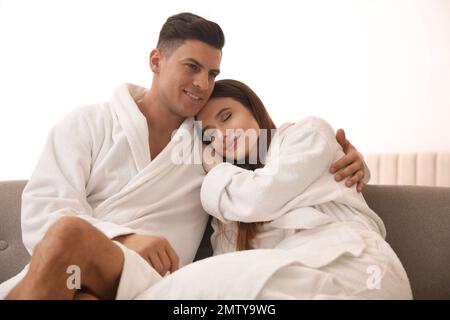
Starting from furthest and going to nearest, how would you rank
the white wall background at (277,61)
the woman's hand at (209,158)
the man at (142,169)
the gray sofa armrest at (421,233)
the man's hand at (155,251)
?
the white wall background at (277,61)
the woman's hand at (209,158)
the gray sofa armrest at (421,233)
the man at (142,169)
the man's hand at (155,251)

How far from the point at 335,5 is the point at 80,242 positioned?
3.10 metres

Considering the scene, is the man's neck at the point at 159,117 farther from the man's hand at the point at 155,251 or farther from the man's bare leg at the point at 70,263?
the man's bare leg at the point at 70,263

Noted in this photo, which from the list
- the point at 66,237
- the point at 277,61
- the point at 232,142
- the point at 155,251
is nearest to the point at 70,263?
the point at 66,237

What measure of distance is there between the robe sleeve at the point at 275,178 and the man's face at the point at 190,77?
279 millimetres

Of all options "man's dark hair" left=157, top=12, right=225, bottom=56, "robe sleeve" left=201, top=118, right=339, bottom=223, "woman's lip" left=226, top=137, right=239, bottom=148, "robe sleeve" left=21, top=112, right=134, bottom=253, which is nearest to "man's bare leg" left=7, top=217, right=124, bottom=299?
"robe sleeve" left=21, top=112, right=134, bottom=253

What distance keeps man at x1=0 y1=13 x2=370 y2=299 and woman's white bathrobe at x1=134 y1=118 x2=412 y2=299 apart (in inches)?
3.4

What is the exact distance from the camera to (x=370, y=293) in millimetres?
938

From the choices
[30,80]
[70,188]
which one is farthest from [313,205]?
[30,80]

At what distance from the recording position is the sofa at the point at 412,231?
4.43 feet

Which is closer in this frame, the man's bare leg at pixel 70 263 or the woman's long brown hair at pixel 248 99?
the man's bare leg at pixel 70 263

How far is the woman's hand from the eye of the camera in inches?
57.0

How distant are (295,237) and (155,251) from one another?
33 centimetres

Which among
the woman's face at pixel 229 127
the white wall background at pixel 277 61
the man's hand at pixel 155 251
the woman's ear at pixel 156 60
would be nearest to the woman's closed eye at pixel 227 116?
the woman's face at pixel 229 127

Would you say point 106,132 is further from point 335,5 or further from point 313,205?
point 335,5
